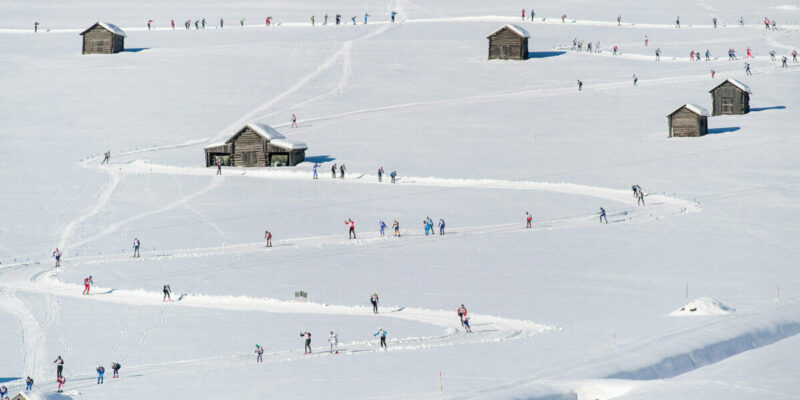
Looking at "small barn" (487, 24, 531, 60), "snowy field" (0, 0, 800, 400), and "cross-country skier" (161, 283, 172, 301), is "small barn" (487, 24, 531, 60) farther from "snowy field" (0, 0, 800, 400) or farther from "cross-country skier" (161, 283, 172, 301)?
"cross-country skier" (161, 283, 172, 301)

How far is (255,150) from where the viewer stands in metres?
74.8

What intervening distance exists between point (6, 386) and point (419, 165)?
4003cm

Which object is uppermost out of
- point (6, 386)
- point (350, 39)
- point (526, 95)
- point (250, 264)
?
point (350, 39)

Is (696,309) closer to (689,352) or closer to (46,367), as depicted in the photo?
(689,352)

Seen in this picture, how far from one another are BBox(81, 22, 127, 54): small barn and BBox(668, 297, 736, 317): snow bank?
265ft

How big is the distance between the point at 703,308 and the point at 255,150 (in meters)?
40.2

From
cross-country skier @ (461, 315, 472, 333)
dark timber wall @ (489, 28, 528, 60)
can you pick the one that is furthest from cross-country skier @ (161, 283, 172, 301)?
dark timber wall @ (489, 28, 528, 60)

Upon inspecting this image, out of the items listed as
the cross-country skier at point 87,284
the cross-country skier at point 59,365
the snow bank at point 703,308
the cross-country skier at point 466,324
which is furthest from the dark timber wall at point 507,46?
the cross-country skier at point 59,365

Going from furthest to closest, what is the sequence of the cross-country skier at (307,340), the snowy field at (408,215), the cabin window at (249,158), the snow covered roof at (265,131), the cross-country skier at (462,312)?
the cabin window at (249,158), the snow covered roof at (265,131), the cross-country skier at (462,312), the cross-country skier at (307,340), the snowy field at (408,215)

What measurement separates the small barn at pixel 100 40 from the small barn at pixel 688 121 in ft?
183

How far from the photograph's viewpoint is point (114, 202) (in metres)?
64.2

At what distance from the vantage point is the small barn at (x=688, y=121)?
77.2 meters

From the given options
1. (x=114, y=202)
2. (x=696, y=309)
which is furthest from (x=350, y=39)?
(x=696, y=309)

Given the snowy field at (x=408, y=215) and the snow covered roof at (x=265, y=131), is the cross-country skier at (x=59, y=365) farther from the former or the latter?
the snow covered roof at (x=265, y=131)
